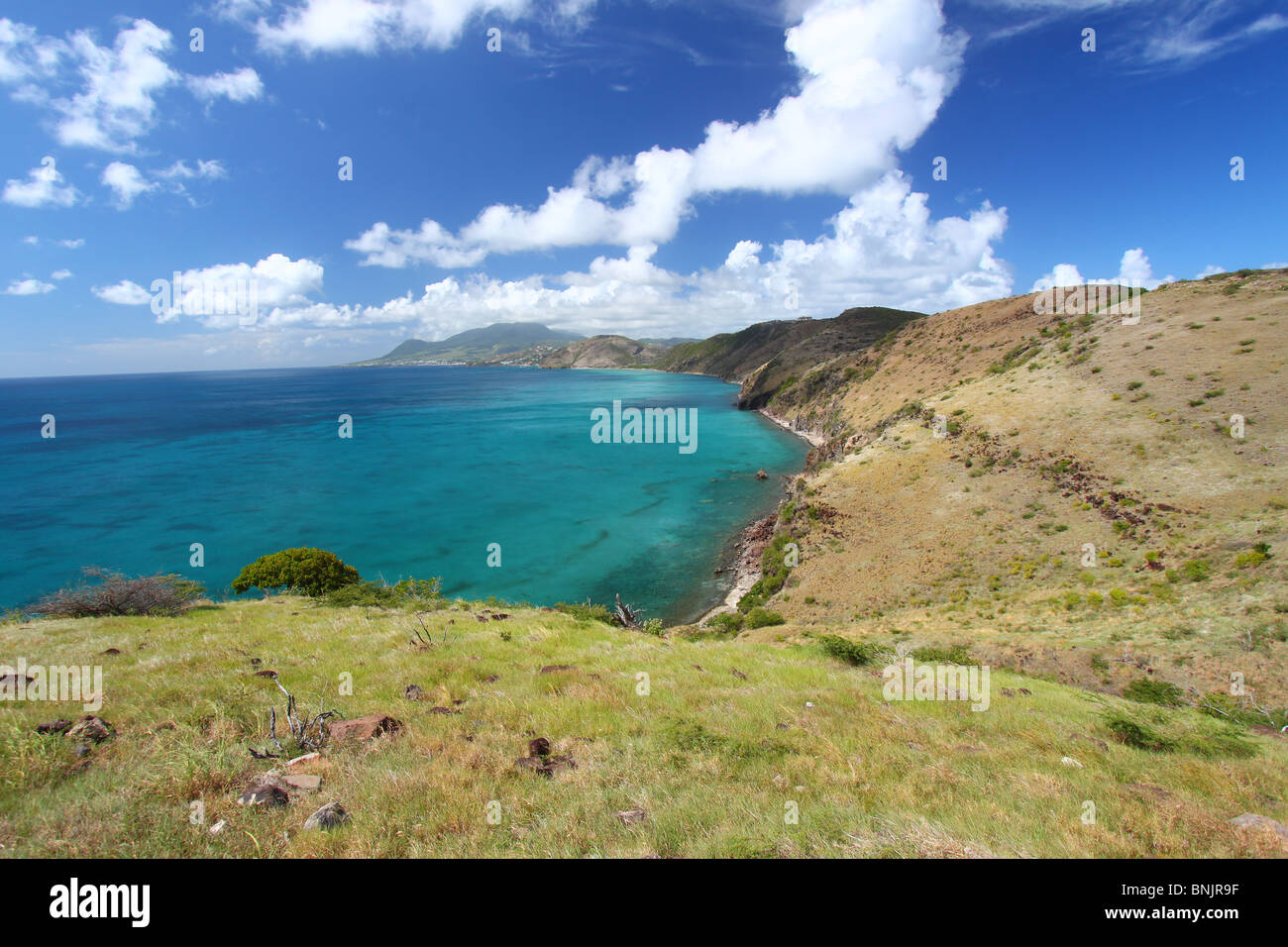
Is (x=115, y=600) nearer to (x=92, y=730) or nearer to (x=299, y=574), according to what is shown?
(x=299, y=574)

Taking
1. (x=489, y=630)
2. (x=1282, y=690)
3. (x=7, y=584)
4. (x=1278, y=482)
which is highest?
(x=1278, y=482)

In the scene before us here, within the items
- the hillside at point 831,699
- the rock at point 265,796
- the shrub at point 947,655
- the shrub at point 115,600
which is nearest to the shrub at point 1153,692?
the hillside at point 831,699

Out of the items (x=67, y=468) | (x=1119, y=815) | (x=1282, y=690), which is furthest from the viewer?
(x=67, y=468)

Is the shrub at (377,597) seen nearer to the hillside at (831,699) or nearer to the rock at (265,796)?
the hillside at (831,699)

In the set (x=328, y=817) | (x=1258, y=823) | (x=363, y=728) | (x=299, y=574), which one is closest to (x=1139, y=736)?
(x=1258, y=823)

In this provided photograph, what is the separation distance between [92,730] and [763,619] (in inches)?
977

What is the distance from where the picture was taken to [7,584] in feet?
112

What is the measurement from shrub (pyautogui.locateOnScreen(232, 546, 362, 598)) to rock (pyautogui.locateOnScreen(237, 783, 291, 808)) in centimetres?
2532

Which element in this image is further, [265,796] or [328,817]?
[265,796]

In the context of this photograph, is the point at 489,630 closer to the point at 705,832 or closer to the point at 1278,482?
the point at 705,832

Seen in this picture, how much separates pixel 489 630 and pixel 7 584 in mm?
43830

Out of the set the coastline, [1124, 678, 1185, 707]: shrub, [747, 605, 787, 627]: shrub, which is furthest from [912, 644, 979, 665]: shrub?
the coastline

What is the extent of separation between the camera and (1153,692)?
1480cm
